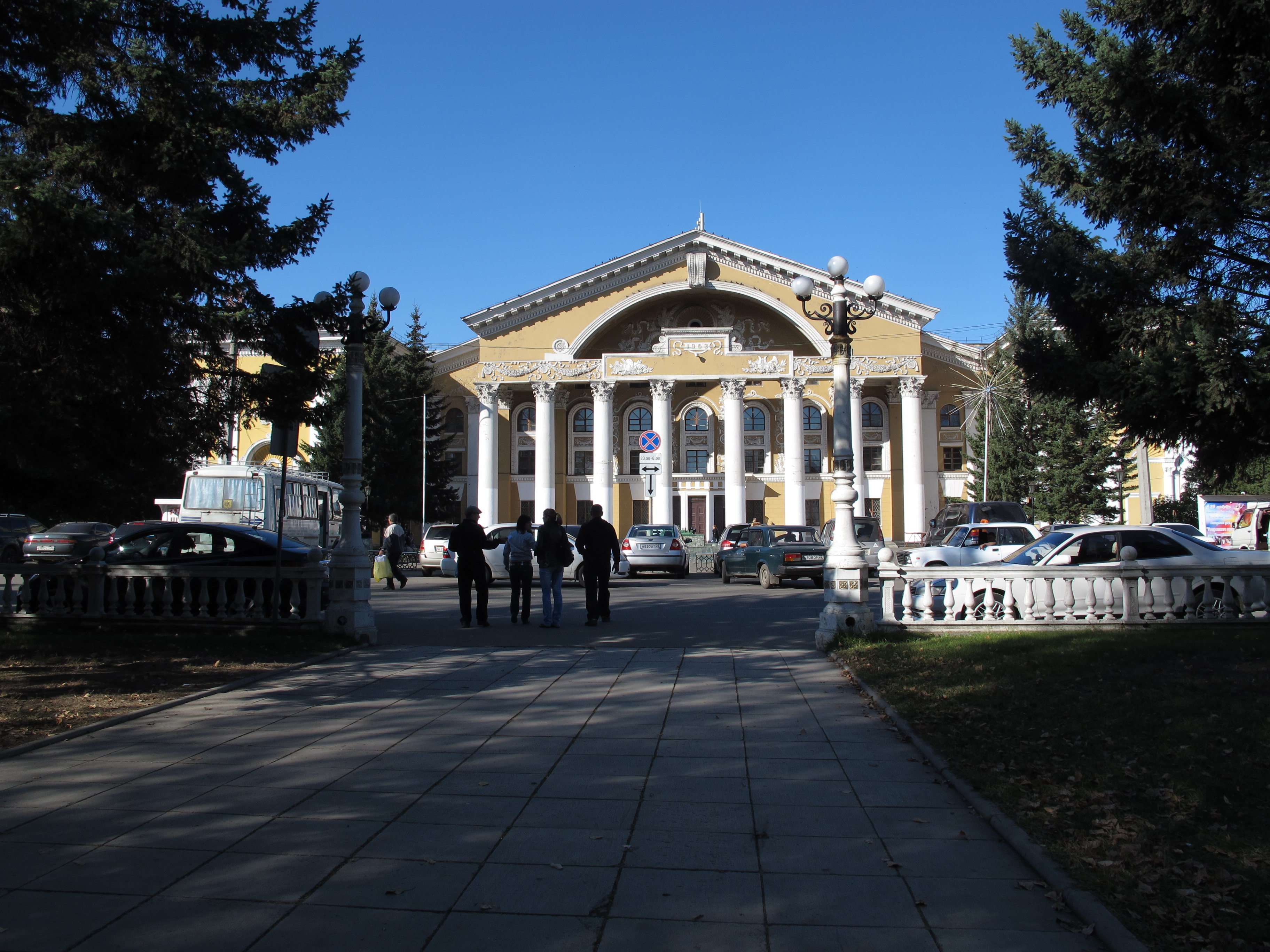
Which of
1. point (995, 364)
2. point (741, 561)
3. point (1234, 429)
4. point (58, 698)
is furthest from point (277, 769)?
point (995, 364)

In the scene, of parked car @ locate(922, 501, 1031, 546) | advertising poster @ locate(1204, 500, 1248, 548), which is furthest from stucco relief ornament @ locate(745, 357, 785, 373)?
advertising poster @ locate(1204, 500, 1248, 548)

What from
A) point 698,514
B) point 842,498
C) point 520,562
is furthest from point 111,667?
A: point 698,514

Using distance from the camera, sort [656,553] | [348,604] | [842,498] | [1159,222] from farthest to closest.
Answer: [656,553], [842,498], [348,604], [1159,222]

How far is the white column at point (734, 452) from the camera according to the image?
159ft

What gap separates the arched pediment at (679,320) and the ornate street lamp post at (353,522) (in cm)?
3862

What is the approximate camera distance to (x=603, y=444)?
49.7m

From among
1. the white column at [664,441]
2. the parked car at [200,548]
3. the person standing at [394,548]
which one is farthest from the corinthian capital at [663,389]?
the parked car at [200,548]

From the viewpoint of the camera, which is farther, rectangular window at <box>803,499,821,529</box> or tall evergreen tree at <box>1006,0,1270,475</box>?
rectangular window at <box>803,499,821,529</box>

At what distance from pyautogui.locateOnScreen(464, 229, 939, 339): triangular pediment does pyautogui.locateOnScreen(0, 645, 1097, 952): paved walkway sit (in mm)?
44161

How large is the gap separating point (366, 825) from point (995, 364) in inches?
1930

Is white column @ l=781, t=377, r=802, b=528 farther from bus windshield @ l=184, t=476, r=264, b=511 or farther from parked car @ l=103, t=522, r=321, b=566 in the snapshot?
parked car @ l=103, t=522, r=321, b=566

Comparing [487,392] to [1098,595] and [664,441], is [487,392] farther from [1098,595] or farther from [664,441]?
[1098,595]

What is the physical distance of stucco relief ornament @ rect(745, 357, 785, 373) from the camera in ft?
162

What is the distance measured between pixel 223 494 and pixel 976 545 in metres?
19.7
